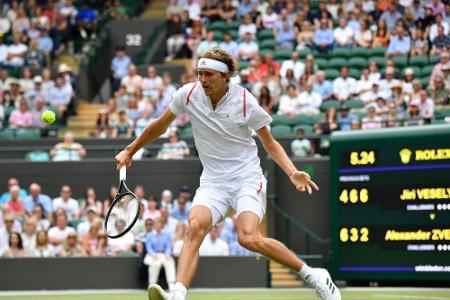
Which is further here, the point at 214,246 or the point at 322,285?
the point at 214,246

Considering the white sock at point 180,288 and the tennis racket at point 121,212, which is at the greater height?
the tennis racket at point 121,212

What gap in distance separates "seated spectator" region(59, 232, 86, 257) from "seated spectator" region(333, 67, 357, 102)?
Result: 562 cm

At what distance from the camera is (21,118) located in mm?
21062

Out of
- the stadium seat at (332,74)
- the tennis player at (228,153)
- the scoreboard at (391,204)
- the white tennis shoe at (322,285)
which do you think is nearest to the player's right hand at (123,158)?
the tennis player at (228,153)

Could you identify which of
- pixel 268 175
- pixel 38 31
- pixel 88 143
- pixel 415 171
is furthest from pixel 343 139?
pixel 38 31

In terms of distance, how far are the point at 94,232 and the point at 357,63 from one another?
657cm

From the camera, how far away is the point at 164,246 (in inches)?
646

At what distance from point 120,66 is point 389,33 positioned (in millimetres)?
5519

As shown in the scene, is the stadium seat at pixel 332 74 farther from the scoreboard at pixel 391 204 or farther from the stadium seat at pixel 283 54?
the scoreboard at pixel 391 204

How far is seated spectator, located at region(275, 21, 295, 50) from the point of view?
22.8m

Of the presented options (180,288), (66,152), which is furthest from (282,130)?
(180,288)

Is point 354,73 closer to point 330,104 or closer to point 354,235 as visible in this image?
point 330,104

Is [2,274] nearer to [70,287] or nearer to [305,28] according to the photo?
[70,287]

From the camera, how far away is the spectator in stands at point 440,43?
18725 mm
